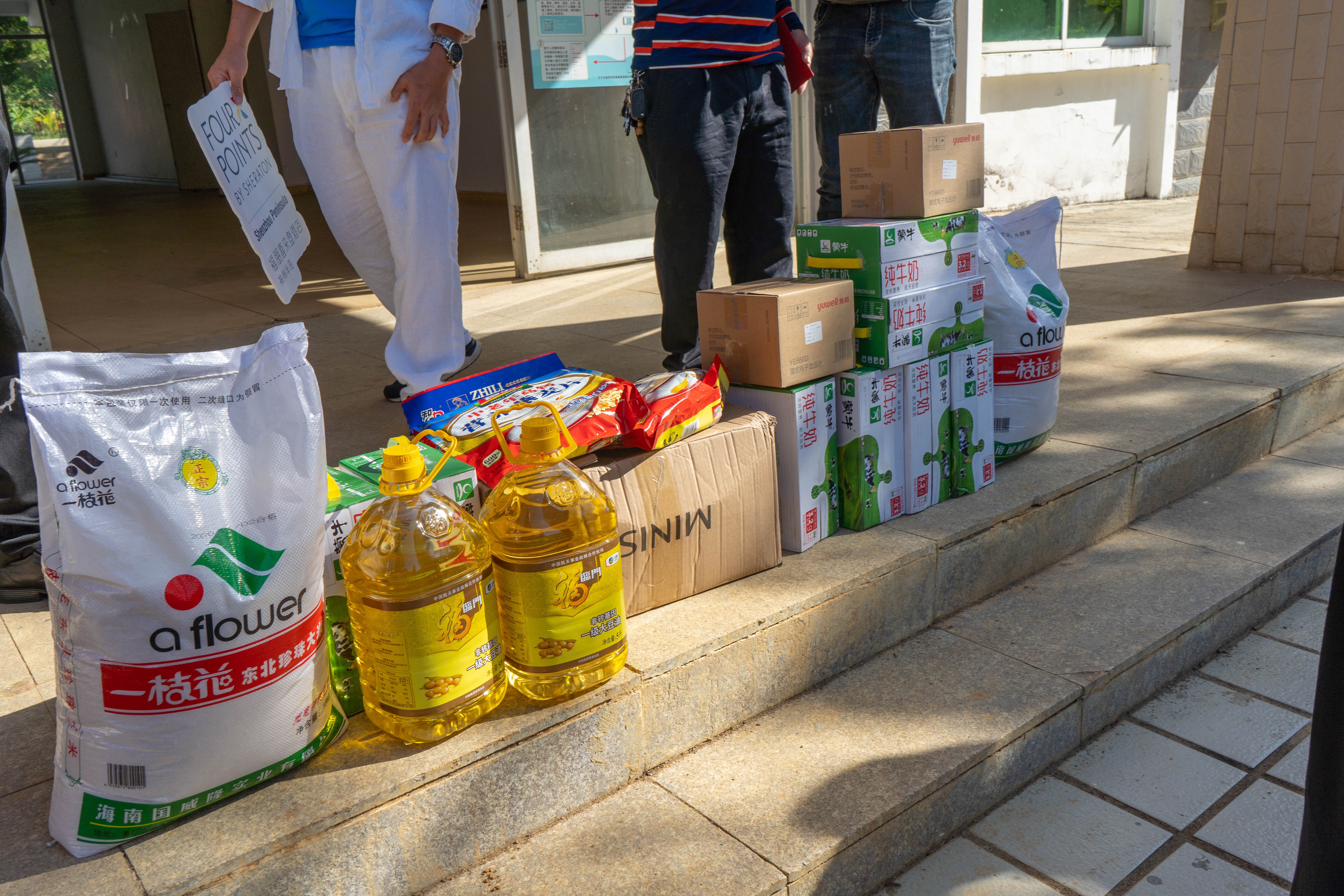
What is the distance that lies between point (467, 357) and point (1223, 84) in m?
3.88

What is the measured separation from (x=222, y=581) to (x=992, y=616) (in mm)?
1550

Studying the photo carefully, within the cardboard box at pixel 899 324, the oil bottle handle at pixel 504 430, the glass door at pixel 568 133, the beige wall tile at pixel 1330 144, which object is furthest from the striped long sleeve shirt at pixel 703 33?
the beige wall tile at pixel 1330 144

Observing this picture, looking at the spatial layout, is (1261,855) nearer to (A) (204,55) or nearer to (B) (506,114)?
(B) (506,114)

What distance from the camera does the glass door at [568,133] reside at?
16.5 feet

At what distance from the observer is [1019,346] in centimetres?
239

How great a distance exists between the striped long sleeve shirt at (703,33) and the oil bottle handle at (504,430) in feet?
4.01

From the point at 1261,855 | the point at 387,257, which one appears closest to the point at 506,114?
Answer: the point at 387,257

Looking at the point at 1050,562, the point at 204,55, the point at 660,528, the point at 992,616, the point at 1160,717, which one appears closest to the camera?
the point at 660,528

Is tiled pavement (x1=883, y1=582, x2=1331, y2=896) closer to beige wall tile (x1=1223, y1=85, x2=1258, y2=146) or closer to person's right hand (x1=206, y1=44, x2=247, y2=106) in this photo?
person's right hand (x1=206, y1=44, x2=247, y2=106)

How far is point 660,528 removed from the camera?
176 cm

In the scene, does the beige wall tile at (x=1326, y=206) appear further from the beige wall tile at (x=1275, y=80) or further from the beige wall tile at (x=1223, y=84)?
the beige wall tile at (x=1223, y=84)

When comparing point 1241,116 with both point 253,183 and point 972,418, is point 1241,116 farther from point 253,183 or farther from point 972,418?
point 253,183

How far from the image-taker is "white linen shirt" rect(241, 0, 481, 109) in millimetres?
2453

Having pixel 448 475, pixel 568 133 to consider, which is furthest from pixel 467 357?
pixel 568 133
